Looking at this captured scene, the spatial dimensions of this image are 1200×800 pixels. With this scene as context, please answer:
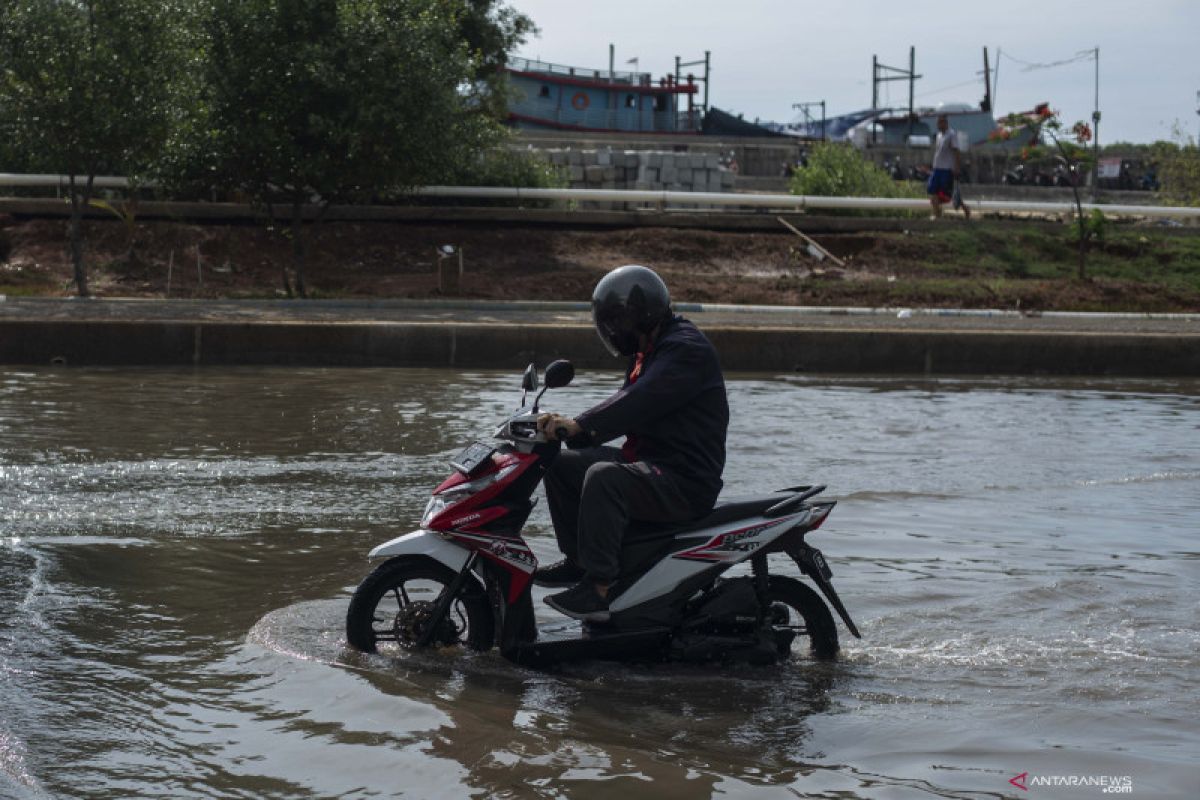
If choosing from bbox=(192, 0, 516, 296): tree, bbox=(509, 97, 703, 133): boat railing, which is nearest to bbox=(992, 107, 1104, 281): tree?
bbox=(192, 0, 516, 296): tree

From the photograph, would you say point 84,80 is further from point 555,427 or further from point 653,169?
point 653,169

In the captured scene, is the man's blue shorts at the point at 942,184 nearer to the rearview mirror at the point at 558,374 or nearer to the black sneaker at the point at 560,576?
the black sneaker at the point at 560,576

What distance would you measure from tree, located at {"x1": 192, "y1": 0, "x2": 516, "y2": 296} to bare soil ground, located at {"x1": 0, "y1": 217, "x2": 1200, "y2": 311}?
141cm

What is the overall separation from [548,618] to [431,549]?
1.10 metres

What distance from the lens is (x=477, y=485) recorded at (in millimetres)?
5648

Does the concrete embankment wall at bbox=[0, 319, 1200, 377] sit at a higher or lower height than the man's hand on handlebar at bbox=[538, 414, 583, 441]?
lower

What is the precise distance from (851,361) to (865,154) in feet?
112

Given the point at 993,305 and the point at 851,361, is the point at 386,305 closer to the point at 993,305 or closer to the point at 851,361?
the point at 851,361

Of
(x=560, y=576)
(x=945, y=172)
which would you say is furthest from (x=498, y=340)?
(x=945, y=172)

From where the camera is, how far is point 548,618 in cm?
658

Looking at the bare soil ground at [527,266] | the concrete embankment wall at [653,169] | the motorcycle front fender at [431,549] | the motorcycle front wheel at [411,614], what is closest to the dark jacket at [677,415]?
the motorcycle front fender at [431,549]

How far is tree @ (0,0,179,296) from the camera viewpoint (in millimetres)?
18688

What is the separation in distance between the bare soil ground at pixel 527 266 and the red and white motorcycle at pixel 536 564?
15.1m

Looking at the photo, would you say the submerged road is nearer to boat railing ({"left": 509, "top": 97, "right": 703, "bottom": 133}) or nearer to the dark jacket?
the dark jacket
